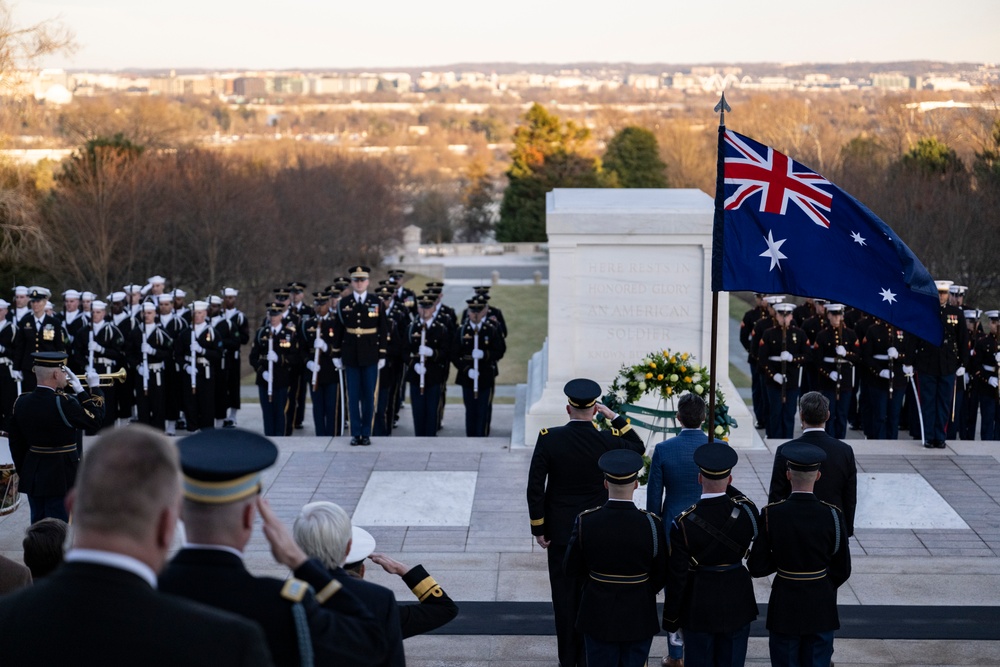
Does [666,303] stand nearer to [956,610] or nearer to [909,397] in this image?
[909,397]

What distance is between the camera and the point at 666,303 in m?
11.1

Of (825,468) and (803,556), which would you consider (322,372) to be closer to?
(825,468)

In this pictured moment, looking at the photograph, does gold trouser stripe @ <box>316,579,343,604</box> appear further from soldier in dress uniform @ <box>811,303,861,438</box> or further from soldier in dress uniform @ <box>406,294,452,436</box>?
soldier in dress uniform @ <box>811,303,861,438</box>

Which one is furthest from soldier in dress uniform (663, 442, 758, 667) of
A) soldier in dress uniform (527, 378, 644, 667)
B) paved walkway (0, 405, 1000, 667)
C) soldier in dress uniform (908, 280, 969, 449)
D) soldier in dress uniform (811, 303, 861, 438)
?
soldier in dress uniform (811, 303, 861, 438)

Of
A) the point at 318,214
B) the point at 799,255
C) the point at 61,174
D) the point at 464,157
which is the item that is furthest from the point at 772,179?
the point at 464,157

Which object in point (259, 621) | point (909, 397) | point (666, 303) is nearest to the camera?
point (259, 621)


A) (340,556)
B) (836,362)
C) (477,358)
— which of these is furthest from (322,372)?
(340,556)

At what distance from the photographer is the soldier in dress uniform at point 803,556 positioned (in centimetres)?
539

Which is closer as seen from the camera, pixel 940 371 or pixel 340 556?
pixel 340 556

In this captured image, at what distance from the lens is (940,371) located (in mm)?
11344

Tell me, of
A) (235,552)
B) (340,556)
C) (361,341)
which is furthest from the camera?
(361,341)

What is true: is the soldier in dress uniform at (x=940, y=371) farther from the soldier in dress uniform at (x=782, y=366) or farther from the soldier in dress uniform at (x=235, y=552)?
the soldier in dress uniform at (x=235, y=552)

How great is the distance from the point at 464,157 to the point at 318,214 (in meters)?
101

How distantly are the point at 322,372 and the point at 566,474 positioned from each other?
267 inches
